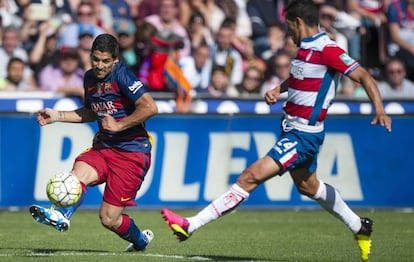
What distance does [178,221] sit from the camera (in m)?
8.84

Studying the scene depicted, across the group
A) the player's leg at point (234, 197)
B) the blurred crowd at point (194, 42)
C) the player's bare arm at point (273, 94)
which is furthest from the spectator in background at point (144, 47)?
the player's leg at point (234, 197)

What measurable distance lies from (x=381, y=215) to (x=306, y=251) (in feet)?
14.5

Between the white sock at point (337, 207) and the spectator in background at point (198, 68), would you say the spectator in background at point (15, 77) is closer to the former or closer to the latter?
the spectator in background at point (198, 68)

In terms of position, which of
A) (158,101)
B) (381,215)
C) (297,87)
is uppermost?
(297,87)

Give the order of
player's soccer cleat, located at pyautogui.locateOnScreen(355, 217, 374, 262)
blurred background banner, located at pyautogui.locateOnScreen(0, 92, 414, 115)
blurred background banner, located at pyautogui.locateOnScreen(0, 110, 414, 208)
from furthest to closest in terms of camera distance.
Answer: blurred background banner, located at pyautogui.locateOnScreen(0, 92, 414, 115), blurred background banner, located at pyautogui.locateOnScreen(0, 110, 414, 208), player's soccer cleat, located at pyautogui.locateOnScreen(355, 217, 374, 262)

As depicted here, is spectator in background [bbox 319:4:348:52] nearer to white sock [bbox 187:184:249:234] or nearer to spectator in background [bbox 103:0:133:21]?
spectator in background [bbox 103:0:133:21]

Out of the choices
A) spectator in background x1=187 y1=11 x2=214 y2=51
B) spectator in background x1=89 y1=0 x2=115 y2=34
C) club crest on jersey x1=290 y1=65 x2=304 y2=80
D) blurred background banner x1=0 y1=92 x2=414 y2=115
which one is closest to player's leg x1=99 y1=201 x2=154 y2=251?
club crest on jersey x1=290 y1=65 x2=304 y2=80

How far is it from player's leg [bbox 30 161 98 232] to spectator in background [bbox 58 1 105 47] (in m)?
7.61

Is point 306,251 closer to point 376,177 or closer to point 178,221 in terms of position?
point 178,221

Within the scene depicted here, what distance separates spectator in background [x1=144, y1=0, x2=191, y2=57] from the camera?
58.3 ft

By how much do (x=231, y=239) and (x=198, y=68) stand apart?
6.28 m

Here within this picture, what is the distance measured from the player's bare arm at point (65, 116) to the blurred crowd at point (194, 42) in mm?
5594

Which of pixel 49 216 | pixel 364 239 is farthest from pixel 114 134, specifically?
pixel 364 239

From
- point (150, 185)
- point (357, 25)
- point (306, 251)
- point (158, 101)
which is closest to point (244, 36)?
point (357, 25)
